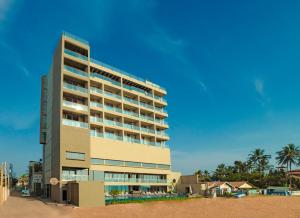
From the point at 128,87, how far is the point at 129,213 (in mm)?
34112

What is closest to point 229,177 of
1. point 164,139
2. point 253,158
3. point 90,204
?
point 253,158

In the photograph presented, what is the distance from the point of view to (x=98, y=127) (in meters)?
60.8

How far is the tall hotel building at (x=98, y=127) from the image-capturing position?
52.8 meters

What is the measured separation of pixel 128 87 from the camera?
68375 mm

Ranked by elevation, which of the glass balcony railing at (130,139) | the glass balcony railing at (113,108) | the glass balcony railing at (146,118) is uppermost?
the glass balcony railing at (113,108)

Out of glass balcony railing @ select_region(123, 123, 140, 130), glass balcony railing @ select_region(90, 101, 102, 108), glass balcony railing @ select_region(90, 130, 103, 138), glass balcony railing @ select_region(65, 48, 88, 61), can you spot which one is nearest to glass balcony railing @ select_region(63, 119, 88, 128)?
glass balcony railing @ select_region(90, 130, 103, 138)

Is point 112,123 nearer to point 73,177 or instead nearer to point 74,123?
point 74,123

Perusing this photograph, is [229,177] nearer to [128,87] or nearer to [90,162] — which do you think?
[128,87]

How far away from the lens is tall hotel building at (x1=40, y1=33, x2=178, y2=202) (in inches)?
2077

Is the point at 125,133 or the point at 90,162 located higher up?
the point at 125,133

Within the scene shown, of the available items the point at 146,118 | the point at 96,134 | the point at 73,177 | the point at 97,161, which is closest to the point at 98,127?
the point at 96,134

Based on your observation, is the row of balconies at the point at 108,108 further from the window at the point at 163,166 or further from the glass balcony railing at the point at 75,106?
the window at the point at 163,166

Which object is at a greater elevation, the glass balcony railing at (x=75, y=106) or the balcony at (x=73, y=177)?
the glass balcony railing at (x=75, y=106)

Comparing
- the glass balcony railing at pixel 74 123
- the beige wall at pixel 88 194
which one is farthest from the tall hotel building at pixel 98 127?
the beige wall at pixel 88 194
